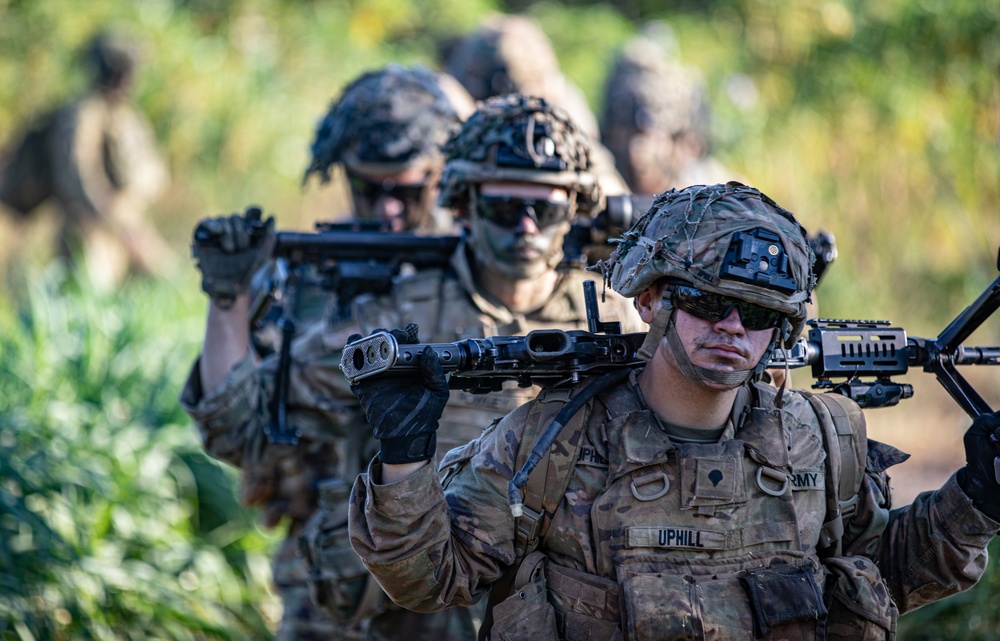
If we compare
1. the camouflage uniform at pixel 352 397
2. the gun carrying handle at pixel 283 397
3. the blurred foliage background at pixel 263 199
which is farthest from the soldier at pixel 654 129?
the gun carrying handle at pixel 283 397

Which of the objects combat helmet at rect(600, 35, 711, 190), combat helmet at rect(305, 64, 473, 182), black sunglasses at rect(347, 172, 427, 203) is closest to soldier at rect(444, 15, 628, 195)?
combat helmet at rect(600, 35, 711, 190)

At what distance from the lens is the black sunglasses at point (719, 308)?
3326 mm

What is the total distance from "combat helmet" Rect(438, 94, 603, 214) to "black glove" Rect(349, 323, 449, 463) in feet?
5.87

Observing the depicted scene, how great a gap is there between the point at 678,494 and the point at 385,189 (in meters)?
3.18

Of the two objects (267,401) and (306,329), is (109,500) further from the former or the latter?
(267,401)

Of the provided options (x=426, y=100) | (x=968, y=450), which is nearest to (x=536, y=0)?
(x=426, y=100)

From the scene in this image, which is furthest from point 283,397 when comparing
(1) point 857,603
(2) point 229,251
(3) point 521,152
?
(1) point 857,603

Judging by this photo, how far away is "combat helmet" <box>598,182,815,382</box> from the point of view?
3295 mm

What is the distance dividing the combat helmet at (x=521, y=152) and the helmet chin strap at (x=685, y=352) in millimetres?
1494

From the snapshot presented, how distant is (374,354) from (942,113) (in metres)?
11.8

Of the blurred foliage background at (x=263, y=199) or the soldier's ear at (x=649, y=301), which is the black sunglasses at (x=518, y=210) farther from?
the blurred foliage background at (x=263, y=199)

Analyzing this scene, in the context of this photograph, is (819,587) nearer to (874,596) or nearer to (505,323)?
(874,596)

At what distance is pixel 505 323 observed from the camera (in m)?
5.02

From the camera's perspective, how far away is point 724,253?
3309mm
